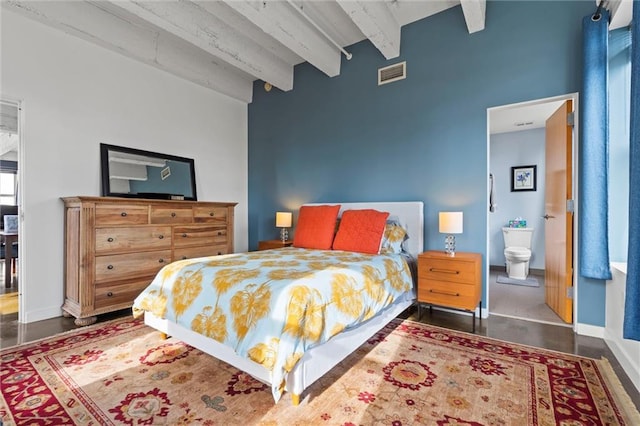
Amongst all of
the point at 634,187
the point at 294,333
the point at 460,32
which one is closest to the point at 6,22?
the point at 294,333

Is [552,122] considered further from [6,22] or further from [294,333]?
[6,22]

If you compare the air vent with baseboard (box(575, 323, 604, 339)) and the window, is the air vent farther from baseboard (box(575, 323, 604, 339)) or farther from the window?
the window

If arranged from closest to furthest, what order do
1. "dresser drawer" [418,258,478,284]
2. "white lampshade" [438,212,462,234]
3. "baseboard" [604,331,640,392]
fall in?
"baseboard" [604,331,640,392], "dresser drawer" [418,258,478,284], "white lampshade" [438,212,462,234]

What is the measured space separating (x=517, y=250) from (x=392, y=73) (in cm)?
332

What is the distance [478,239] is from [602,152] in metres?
1.20

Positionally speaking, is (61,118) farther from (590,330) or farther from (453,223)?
(590,330)

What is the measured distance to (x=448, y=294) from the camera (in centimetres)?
280

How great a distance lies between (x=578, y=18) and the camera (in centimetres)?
266

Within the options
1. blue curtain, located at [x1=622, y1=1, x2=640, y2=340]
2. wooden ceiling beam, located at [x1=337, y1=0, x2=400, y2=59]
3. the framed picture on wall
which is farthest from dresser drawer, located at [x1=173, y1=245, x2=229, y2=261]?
→ the framed picture on wall

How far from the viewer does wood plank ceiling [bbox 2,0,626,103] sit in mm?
2887

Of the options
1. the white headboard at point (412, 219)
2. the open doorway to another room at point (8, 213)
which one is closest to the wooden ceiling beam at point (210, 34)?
the open doorway to another room at point (8, 213)

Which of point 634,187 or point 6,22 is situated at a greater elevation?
point 6,22

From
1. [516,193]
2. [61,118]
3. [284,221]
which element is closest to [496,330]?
[284,221]

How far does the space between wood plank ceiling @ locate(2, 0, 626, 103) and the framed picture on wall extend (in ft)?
10.3
